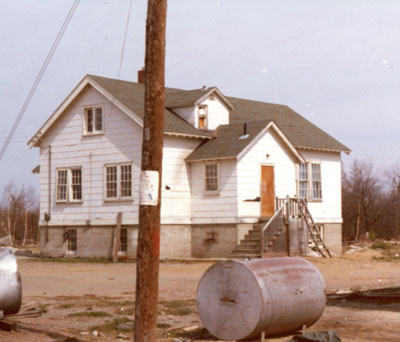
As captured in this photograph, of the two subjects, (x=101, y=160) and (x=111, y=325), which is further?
(x=101, y=160)

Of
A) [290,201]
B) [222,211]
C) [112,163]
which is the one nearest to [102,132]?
[112,163]

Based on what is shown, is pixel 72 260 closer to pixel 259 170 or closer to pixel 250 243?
pixel 250 243

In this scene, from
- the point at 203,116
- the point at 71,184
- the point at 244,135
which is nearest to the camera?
the point at 244,135

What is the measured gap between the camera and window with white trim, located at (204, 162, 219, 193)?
31750mm

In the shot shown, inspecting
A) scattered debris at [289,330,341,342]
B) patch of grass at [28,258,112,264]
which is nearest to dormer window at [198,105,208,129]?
patch of grass at [28,258,112,264]

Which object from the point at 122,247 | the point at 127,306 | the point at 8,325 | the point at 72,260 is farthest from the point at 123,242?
the point at 8,325

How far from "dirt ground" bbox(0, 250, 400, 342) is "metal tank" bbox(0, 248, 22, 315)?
448mm

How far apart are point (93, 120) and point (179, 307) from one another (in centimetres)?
1879

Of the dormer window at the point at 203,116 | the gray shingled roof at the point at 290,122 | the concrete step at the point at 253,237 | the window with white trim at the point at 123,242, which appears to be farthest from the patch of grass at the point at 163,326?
the gray shingled roof at the point at 290,122

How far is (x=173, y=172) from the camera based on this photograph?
31.7 metres

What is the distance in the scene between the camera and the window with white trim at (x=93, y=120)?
33469mm

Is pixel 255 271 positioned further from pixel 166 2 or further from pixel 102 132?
pixel 102 132

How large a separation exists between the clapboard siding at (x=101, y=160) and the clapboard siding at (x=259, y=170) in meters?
2.59

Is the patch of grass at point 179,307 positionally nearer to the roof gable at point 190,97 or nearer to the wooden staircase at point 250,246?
the wooden staircase at point 250,246
